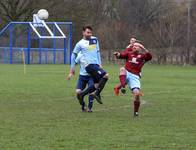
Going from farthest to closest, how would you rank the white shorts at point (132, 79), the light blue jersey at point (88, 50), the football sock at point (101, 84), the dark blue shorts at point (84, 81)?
the dark blue shorts at point (84, 81) < the light blue jersey at point (88, 50) < the football sock at point (101, 84) < the white shorts at point (132, 79)

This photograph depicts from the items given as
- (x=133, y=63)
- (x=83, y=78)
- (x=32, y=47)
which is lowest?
(x=83, y=78)

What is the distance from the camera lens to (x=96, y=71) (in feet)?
47.4

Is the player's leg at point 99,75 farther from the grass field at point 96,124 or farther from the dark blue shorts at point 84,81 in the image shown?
the grass field at point 96,124

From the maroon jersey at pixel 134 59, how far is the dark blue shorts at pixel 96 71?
0.63 meters

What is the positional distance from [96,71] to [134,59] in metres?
0.95

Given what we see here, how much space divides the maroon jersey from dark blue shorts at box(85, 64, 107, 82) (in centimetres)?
63

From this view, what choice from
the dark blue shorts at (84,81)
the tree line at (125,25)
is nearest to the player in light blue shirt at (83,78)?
the dark blue shorts at (84,81)

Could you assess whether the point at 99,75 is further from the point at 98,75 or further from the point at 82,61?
the point at 82,61

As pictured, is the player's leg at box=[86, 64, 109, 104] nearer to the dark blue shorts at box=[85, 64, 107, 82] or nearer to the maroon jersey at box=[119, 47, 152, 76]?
the dark blue shorts at box=[85, 64, 107, 82]

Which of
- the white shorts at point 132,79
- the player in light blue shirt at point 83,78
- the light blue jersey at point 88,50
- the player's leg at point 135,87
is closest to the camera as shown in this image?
the player's leg at point 135,87

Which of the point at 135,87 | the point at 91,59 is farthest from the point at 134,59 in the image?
the point at 91,59

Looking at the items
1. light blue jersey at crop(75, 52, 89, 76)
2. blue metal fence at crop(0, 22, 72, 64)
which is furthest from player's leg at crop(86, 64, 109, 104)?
blue metal fence at crop(0, 22, 72, 64)

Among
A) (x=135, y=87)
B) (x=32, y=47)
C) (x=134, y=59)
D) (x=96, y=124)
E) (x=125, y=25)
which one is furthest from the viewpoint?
(x=125, y=25)

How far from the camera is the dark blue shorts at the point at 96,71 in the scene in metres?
14.4
